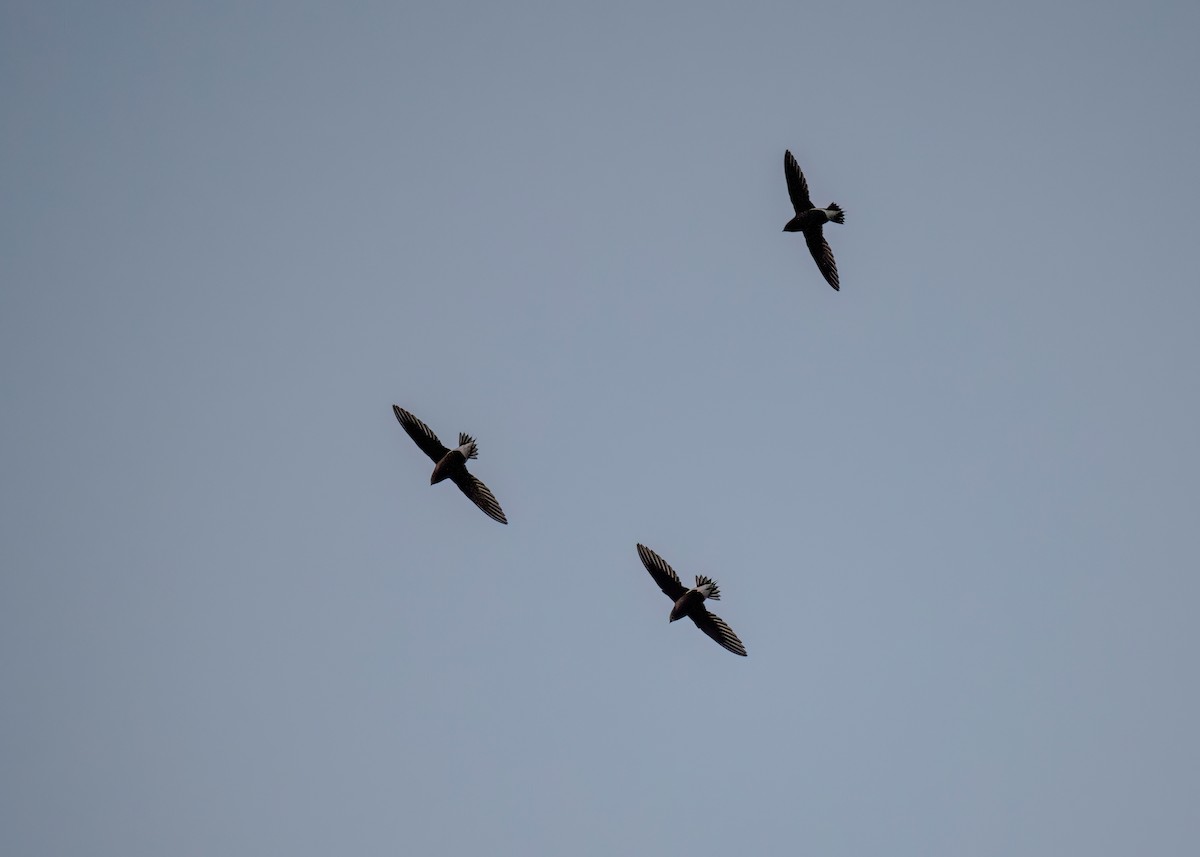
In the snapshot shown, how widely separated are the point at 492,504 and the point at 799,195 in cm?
1185

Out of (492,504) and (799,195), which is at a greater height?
(799,195)

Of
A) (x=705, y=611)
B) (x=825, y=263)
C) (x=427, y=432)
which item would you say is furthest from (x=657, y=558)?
(x=825, y=263)

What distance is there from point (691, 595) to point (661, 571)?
39.9 inches

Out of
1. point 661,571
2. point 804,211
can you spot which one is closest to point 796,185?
point 804,211

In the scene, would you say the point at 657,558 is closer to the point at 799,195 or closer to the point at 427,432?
the point at 427,432

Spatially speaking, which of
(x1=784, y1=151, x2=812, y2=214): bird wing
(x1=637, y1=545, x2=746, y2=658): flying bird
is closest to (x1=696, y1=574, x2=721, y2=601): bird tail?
(x1=637, y1=545, x2=746, y2=658): flying bird

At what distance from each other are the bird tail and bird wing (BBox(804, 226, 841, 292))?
957cm

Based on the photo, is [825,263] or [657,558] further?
[825,263]

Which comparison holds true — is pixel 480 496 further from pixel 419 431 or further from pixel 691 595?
pixel 691 595

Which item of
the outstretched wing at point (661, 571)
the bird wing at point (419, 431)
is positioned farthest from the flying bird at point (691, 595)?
the bird wing at point (419, 431)

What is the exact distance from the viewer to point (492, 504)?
94.3 feet

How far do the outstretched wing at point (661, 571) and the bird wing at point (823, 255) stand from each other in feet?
31.8

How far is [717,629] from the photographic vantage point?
92.3 feet

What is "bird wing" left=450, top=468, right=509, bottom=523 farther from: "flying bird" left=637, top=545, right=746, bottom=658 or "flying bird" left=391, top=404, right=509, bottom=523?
"flying bird" left=637, top=545, right=746, bottom=658
